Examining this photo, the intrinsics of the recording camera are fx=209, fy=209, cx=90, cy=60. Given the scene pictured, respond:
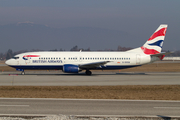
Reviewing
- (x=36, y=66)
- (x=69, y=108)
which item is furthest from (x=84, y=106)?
(x=36, y=66)

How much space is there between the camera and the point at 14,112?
31.7ft

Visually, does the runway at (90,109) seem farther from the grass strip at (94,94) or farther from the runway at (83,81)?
the runway at (83,81)

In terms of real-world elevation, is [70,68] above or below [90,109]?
above

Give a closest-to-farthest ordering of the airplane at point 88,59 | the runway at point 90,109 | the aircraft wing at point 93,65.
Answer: the runway at point 90,109, the aircraft wing at point 93,65, the airplane at point 88,59

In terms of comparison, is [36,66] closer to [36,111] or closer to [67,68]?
[67,68]

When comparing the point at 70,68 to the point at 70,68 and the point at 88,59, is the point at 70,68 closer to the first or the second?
the point at 70,68

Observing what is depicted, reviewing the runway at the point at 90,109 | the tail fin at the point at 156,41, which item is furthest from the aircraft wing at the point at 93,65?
the runway at the point at 90,109

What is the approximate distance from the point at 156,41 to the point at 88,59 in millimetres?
12251

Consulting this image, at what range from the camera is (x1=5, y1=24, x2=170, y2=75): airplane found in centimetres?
3397

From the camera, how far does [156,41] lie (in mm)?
36312

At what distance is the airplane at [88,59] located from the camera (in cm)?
3397

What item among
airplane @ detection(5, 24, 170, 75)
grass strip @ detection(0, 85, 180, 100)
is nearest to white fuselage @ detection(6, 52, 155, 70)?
airplane @ detection(5, 24, 170, 75)

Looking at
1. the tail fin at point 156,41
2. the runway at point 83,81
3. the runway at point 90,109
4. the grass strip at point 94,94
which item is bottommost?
the runway at point 90,109

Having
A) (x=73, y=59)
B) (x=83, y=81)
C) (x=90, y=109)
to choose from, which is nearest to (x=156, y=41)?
(x=73, y=59)
